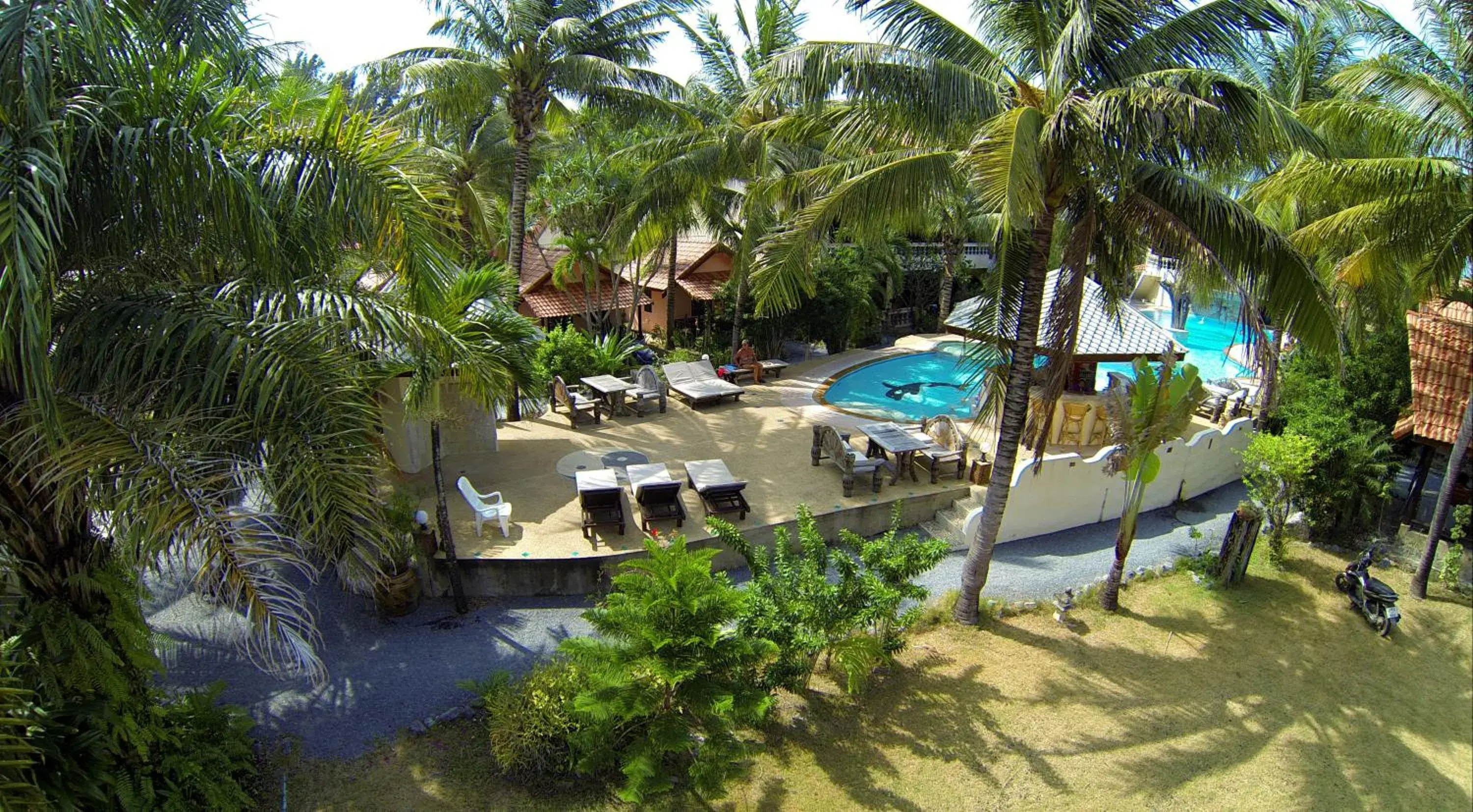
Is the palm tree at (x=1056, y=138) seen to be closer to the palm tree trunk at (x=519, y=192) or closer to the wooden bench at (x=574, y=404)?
the wooden bench at (x=574, y=404)

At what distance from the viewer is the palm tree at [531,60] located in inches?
521

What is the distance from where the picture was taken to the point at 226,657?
8227 millimetres

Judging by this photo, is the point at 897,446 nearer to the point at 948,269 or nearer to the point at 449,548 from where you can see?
the point at 449,548

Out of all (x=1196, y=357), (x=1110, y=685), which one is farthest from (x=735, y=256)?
(x=1196, y=357)

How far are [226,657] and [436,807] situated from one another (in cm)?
362

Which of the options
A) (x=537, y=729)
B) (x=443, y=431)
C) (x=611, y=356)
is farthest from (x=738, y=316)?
(x=537, y=729)

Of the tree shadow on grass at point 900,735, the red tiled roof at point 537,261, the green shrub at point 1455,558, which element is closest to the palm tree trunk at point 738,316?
the red tiled roof at point 537,261

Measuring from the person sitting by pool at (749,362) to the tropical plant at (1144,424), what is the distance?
33.6 ft

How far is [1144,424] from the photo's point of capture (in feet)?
30.0

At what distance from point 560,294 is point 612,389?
9064mm

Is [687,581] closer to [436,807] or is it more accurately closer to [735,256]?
[436,807]

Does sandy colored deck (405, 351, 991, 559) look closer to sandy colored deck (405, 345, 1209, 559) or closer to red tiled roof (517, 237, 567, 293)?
sandy colored deck (405, 345, 1209, 559)

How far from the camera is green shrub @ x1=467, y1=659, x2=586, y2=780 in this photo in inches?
257

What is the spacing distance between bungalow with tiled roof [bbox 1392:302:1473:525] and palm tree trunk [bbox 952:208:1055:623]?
24.8 ft
